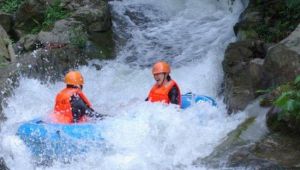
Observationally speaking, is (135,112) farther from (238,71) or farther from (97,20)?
(97,20)

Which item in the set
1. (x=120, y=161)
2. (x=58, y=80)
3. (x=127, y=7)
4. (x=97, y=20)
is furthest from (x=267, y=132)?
(x=127, y=7)

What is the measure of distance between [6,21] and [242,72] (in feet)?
22.9

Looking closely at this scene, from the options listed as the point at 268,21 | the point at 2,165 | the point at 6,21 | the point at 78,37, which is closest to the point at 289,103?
the point at 2,165

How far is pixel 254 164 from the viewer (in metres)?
5.74

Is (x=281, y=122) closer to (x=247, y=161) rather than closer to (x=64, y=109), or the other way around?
(x=247, y=161)

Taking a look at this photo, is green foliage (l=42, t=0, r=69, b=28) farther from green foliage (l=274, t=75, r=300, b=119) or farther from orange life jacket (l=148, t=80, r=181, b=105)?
green foliage (l=274, t=75, r=300, b=119)

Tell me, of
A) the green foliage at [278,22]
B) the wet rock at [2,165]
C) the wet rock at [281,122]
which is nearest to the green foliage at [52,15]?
the green foliage at [278,22]

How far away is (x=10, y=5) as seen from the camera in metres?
14.2

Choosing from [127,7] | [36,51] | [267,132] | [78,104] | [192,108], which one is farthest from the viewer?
[127,7]

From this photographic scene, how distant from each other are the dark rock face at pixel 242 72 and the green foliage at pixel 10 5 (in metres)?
6.88

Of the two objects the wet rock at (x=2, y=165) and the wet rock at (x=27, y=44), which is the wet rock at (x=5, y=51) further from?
the wet rock at (x=2, y=165)

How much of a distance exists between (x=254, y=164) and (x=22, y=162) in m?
3.18

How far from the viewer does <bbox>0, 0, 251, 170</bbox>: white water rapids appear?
6.92m

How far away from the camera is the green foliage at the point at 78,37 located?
12164 mm
